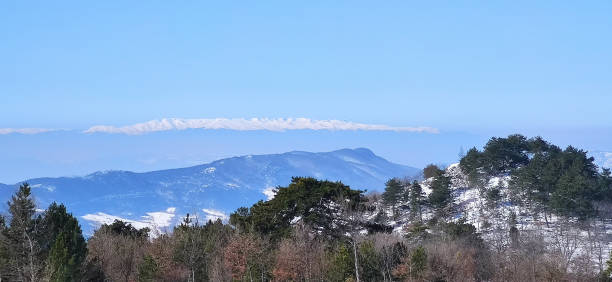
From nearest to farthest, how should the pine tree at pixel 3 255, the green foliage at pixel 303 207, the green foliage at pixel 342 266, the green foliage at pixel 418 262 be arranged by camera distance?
the pine tree at pixel 3 255, the green foliage at pixel 342 266, the green foliage at pixel 418 262, the green foliage at pixel 303 207

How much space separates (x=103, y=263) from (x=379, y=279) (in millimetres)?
22564

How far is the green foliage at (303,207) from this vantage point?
2238 inches

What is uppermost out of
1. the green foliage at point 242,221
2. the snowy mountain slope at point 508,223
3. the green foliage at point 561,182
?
the green foliage at point 561,182

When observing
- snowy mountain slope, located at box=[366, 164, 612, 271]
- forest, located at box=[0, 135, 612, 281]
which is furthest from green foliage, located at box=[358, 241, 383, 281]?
snowy mountain slope, located at box=[366, 164, 612, 271]

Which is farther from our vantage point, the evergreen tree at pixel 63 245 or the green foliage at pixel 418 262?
the green foliage at pixel 418 262

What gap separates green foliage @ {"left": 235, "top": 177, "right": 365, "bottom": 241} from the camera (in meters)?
56.8

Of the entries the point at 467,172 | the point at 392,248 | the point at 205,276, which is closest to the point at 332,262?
the point at 392,248

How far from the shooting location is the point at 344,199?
54875 mm

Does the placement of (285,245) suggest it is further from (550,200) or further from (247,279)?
(550,200)

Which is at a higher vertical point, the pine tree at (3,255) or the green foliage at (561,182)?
the green foliage at (561,182)

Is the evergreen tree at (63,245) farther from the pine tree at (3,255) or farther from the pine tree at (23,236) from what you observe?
the pine tree at (3,255)

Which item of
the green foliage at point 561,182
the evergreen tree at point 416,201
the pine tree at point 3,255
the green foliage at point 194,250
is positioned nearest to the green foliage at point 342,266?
the green foliage at point 194,250

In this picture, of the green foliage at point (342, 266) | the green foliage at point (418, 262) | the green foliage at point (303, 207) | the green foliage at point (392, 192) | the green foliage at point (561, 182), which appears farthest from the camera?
the green foliage at point (392, 192)

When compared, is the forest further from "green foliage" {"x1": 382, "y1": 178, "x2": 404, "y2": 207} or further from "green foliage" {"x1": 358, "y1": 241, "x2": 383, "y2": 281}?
"green foliage" {"x1": 382, "y1": 178, "x2": 404, "y2": 207}
